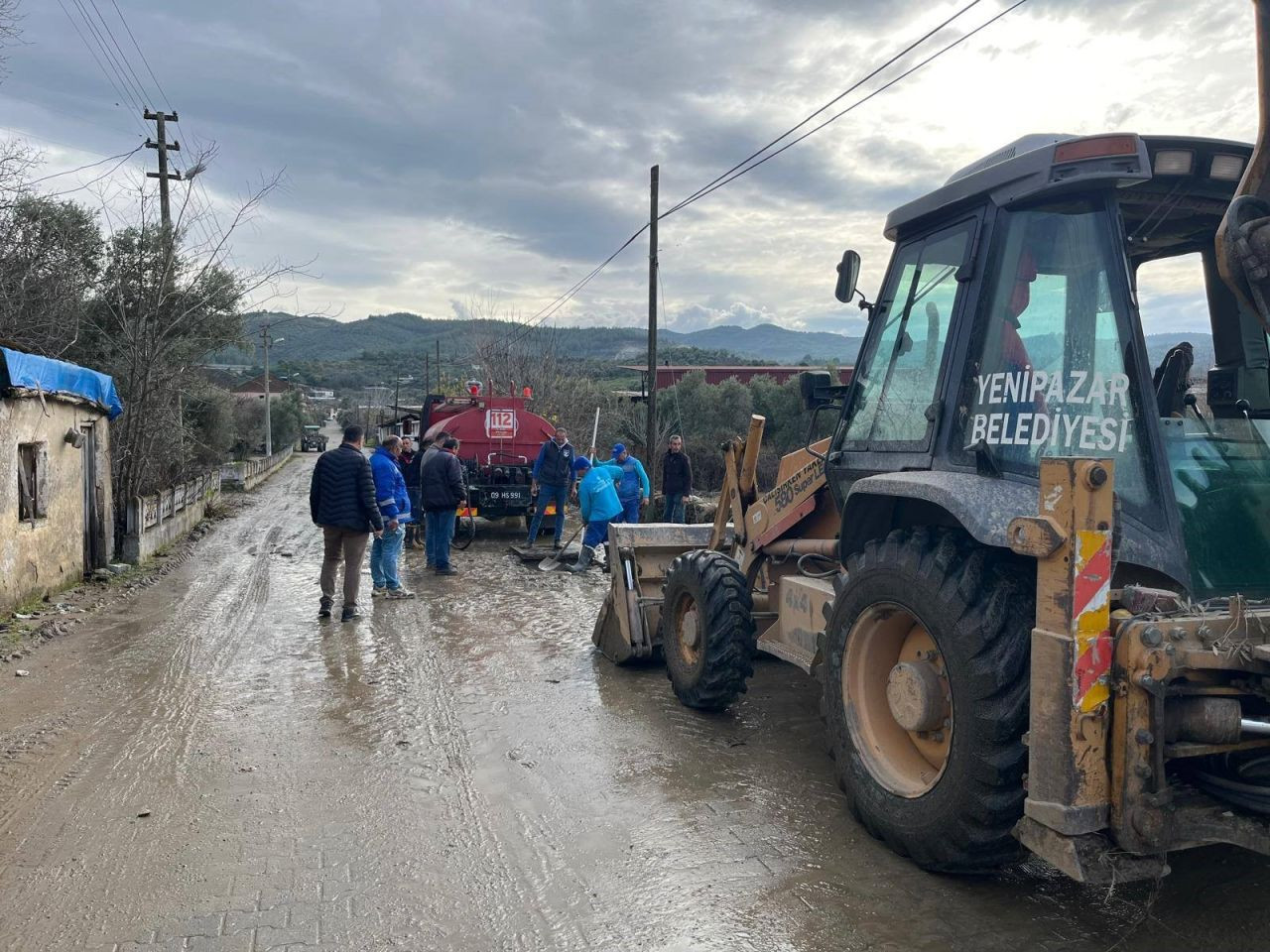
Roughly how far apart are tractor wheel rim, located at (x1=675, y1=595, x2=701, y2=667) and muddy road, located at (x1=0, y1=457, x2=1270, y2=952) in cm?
36

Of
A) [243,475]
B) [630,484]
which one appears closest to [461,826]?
[630,484]

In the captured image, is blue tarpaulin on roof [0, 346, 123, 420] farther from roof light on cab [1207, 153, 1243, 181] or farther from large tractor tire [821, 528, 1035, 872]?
roof light on cab [1207, 153, 1243, 181]

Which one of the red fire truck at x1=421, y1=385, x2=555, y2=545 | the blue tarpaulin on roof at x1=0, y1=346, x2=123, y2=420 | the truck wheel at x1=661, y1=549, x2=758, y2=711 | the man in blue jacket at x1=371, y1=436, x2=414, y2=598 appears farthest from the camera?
the red fire truck at x1=421, y1=385, x2=555, y2=545

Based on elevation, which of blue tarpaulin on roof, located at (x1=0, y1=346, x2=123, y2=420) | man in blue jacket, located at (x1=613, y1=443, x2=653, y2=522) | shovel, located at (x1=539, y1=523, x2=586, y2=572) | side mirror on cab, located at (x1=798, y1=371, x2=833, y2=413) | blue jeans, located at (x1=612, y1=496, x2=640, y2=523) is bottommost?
shovel, located at (x1=539, y1=523, x2=586, y2=572)

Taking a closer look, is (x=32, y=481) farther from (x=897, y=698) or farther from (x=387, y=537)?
(x=897, y=698)

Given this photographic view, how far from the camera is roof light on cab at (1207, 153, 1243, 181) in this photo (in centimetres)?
352

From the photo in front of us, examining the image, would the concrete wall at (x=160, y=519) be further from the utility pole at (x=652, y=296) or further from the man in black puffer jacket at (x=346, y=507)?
the utility pole at (x=652, y=296)

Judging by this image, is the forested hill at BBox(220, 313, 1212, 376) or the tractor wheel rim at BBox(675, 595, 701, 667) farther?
the forested hill at BBox(220, 313, 1212, 376)

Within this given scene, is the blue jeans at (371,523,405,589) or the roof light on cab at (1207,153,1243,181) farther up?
the roof light on cab at (1207,153,1243,181)

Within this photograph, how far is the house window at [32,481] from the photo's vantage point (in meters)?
8.50

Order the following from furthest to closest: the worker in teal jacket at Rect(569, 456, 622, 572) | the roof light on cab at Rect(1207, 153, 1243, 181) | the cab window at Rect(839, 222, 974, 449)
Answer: the worker in teal jacket at Rect(569, 456, 622, 572), the cab window at Rect(839, 222, 974, 449), the roof light on cab at Rect(1207, 153, 1243, 181)

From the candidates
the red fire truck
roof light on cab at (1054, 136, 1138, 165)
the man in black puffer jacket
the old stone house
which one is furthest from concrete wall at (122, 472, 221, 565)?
roof light on cab at (1054, 136, 1138, 165)

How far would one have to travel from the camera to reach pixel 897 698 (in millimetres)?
3555

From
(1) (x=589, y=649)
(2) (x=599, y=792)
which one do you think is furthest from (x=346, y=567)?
A: (2) (x=599, y=792)
